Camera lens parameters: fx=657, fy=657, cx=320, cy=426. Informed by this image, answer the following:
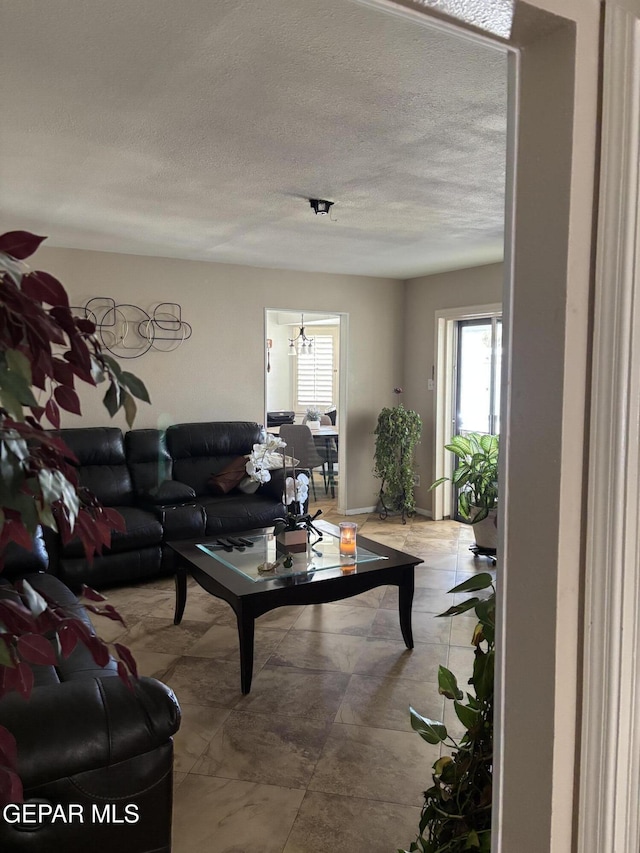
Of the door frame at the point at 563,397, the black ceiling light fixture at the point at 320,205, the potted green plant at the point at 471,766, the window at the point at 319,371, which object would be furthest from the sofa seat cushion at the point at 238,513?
the window at the point at 319,371

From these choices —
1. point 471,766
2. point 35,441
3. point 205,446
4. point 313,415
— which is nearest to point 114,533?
point 205,446

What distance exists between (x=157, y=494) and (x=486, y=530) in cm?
259

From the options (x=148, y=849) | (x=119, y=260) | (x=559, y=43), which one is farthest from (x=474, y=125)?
(x=119, y=260)

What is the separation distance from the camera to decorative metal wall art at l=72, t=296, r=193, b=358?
5.26 meters

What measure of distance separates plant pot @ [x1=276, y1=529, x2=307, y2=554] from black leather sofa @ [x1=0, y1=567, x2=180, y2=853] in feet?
6.18

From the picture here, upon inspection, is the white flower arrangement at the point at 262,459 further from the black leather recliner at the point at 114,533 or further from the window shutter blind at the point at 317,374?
the window shutter blind at the point at 317,374

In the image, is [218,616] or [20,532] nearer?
[20,532]

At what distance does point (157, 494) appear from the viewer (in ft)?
16.0

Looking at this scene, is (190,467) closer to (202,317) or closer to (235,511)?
(235,511)

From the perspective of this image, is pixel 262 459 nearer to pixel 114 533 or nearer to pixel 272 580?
pixel 272 580

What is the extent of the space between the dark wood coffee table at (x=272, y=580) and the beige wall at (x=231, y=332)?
7.14 feet

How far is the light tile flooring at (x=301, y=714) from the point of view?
7.25ft

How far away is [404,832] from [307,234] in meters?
3.61

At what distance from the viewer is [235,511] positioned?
16.2 feet
